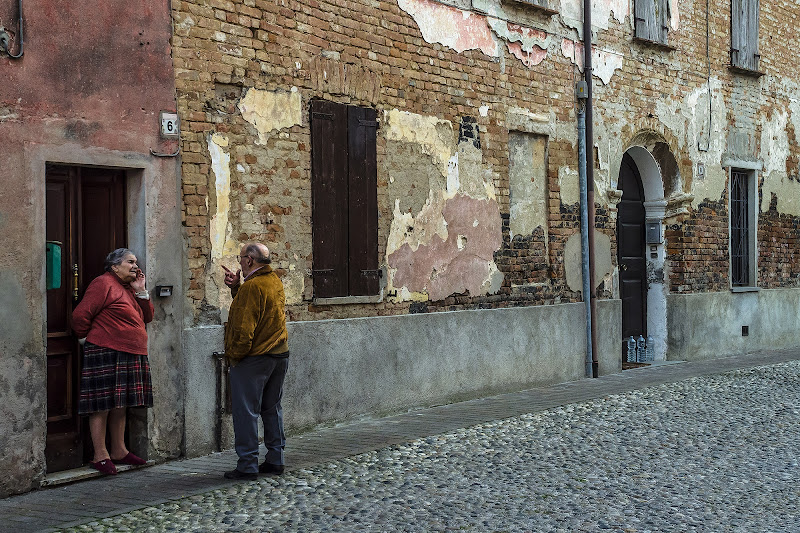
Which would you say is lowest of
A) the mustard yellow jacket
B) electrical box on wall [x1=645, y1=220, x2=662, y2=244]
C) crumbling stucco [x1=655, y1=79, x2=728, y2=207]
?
the mustard yellow jacket

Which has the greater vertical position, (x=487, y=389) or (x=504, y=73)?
(x=504, y=73)

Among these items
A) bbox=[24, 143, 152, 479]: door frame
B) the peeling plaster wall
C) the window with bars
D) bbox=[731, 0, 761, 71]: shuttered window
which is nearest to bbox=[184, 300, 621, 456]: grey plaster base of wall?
the peeling plaster wall

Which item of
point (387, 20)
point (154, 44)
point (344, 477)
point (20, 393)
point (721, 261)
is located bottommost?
point (344, 477)

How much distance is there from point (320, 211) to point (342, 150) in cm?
64

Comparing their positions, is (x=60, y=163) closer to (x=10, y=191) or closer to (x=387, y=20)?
(x=10, y=191)

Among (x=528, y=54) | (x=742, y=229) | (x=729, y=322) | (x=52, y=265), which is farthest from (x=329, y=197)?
(x=742, y=229)

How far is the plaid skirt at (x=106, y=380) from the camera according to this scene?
712cm

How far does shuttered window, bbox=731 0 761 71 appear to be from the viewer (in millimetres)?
16047

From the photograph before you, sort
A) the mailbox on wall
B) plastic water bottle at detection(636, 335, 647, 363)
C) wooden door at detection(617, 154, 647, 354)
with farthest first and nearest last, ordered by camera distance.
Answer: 1. plastic water bottle at detection(636, 335, 647, 363)
2. wooden door at detection(617, 154, 647, 354)
3. the mailbox on wall

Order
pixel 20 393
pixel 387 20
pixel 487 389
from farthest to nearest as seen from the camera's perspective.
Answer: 1. pixel 487 389
2. pixel 387 20
3. pixel 20 393

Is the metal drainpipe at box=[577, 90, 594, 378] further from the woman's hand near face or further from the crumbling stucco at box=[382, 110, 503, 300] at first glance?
the woman's hand near face

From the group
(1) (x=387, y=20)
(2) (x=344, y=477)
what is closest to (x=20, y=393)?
Result: (2) (x=344, y=477)

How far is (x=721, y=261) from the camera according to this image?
616 inches

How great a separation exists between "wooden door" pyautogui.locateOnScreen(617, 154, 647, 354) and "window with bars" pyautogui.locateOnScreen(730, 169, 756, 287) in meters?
2.04
